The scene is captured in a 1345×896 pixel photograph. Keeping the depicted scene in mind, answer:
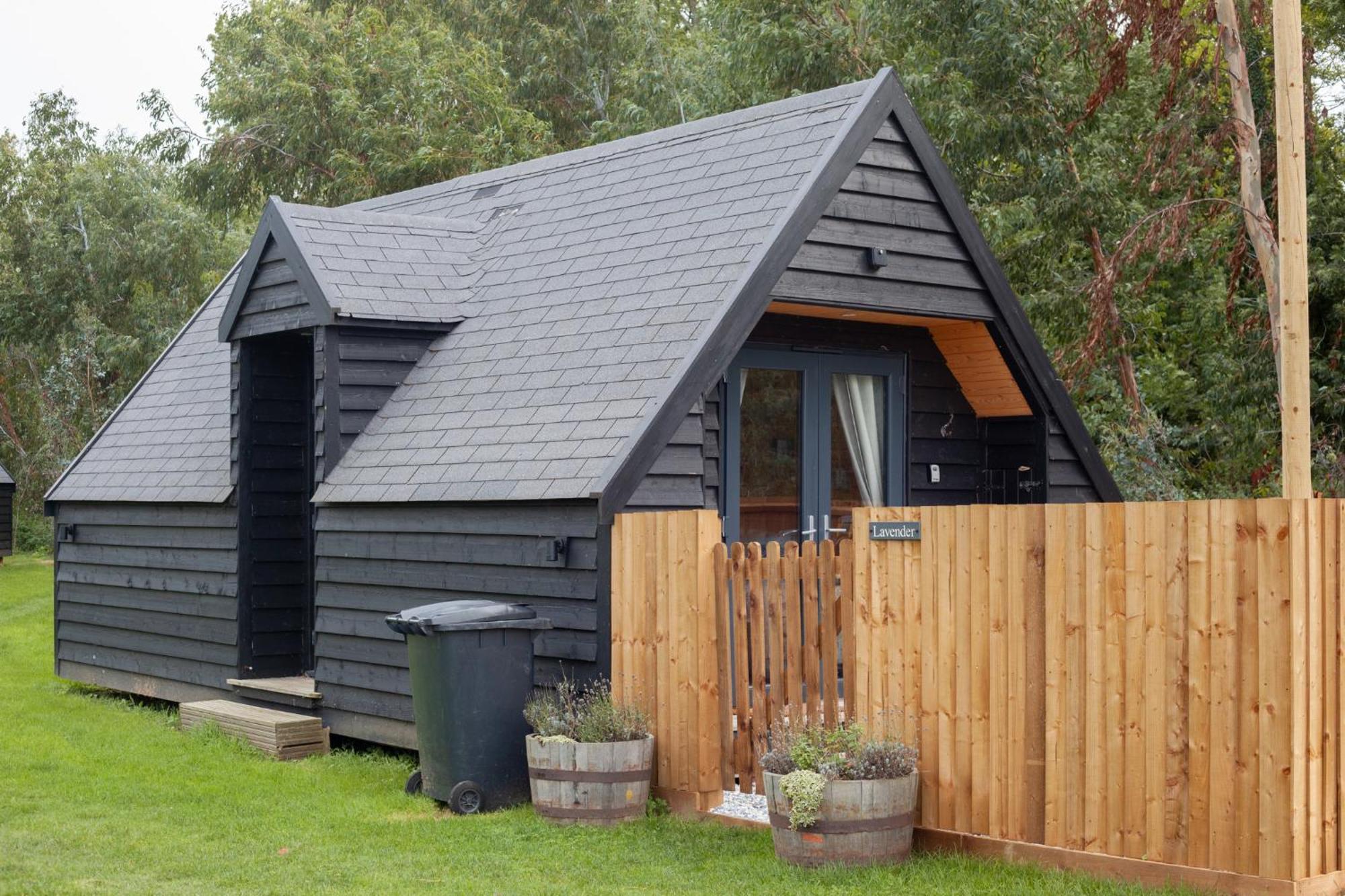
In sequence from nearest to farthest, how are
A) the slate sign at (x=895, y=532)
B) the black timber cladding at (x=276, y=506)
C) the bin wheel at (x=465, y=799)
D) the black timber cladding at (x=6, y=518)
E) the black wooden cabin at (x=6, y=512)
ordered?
1. the slate sign at (x=895, y=532)
2. the bin wheel at (x=465, y=799)
3. the black timber cladding at (x=276, y=506)
4. the black wooden cabin at (x=6, y=512)
5. the black timber cladding at (x=6, y=518)

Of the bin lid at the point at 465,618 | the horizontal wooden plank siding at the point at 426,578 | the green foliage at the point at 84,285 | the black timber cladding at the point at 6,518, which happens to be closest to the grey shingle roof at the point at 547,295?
the horizontal wooden plank siding at the point at 426,578

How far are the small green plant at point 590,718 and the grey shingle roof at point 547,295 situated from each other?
1124 mm

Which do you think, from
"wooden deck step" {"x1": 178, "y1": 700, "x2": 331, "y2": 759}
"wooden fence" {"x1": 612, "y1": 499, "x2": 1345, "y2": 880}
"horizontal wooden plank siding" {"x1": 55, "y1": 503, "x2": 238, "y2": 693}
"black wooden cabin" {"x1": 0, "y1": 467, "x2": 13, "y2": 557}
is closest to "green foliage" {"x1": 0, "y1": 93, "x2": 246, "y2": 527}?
"black wooden cabin" {"x1": 0, "y1": 467, "x2": 13, "y2": 557}

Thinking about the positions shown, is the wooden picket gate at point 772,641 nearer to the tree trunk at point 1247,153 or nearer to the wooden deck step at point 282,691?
the wooden deck step at point 282,691

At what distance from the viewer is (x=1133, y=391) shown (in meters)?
20.5

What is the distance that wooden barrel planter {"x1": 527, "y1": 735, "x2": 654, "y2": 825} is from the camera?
26.0 feet

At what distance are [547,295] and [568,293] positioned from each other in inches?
10.1

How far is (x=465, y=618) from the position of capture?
27.9 feet

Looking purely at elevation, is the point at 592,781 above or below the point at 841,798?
below

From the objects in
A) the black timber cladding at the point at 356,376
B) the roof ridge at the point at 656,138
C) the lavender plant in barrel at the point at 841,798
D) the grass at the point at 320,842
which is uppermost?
the roof ridge at the point at 656,138

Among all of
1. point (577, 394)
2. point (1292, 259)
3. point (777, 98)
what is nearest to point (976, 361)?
point (1292, 259)

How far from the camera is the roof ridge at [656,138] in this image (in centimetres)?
1073

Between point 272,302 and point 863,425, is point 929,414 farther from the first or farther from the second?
point 272,302

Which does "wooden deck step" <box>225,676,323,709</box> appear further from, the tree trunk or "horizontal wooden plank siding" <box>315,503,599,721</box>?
the tree trunk
